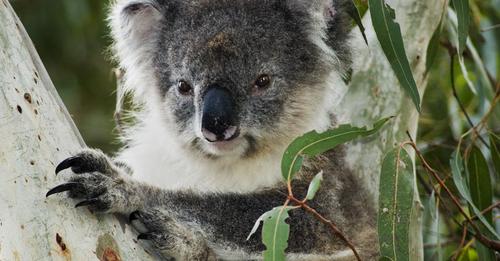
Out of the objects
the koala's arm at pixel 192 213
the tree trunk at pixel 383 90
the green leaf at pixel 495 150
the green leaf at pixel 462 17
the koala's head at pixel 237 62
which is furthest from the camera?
the tree trunk at pixel 383 90

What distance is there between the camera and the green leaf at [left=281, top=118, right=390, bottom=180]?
227 cm

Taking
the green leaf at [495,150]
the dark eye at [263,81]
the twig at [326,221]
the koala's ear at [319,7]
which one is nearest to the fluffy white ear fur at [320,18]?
the koala's ear at [319,7]

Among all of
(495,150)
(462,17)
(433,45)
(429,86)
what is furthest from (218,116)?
(429,86)

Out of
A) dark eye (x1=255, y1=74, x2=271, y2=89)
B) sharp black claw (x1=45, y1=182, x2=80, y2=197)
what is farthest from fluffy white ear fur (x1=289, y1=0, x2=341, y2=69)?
sharp black claw (x1=45, y1=182, x2=80, y2=197)

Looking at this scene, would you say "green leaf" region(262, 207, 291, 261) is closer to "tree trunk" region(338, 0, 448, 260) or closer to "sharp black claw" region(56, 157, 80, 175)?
"sharp black claw" region(56, 157, 80, 175)

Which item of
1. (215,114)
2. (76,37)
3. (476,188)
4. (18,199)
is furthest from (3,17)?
(76,37)

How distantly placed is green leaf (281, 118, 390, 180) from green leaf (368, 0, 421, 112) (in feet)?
0.64

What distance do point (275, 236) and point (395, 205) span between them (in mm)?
442

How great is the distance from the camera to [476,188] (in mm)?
3121

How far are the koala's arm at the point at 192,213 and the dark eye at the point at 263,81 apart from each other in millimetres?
375

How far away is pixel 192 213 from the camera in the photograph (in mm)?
2523

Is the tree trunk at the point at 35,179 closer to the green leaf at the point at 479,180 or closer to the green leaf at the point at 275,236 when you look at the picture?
the green leaf at the point at 275,236

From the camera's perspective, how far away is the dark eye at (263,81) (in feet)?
9.25

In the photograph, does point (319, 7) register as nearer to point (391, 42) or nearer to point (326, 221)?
point (391, 42)
